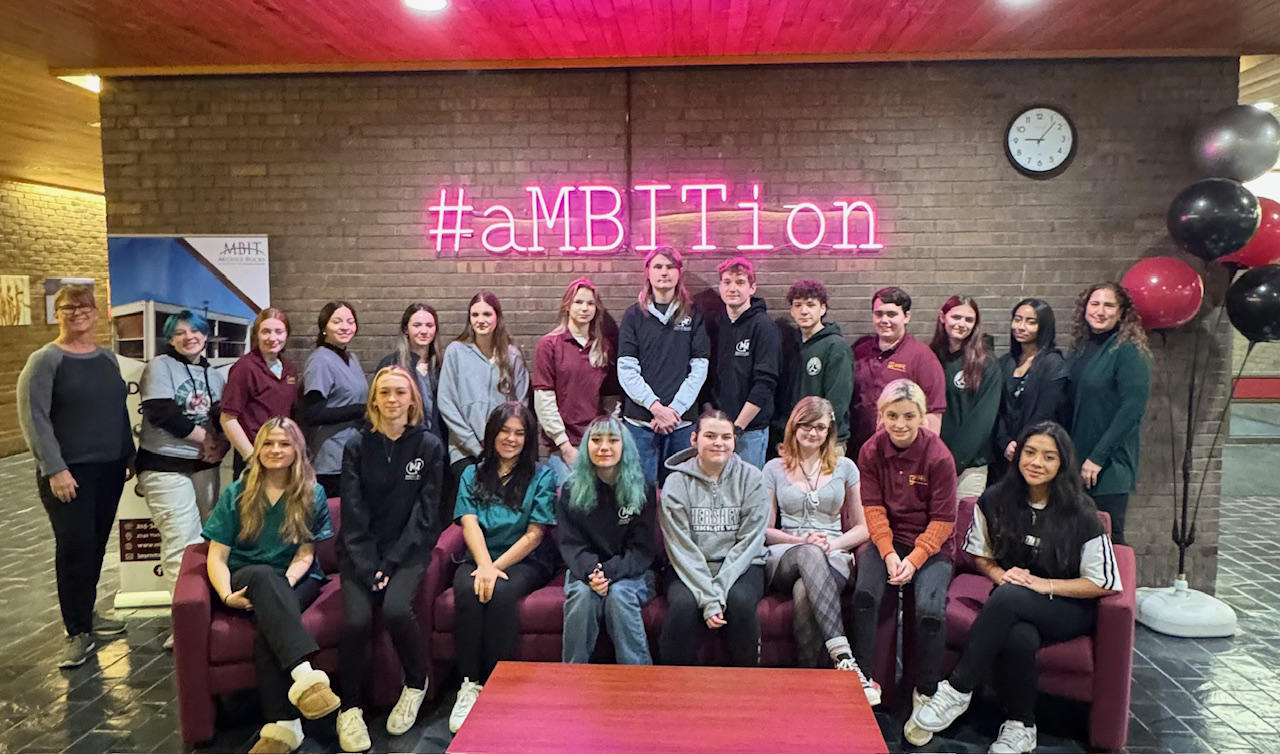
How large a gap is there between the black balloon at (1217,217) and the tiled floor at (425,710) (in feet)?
7.09

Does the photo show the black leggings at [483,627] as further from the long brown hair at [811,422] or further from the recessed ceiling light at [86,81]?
the recessed ceiling light at [86,81]

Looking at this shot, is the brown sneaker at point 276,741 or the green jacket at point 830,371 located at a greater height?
the green jacket at point 830,371

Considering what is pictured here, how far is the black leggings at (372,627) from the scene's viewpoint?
3.47 meters

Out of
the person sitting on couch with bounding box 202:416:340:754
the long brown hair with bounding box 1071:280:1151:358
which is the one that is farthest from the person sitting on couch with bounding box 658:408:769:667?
the long brown hair with bounding box 1071:280:1151:358

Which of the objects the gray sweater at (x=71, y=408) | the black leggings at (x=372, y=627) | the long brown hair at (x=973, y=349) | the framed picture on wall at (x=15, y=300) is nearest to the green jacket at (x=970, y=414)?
the long brown hair at (x=973, y=349)

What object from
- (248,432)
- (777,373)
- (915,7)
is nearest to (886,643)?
(777,373)

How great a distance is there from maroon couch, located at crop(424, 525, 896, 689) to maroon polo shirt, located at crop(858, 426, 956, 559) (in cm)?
43

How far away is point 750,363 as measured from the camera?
459cm

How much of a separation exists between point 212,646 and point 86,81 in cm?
422

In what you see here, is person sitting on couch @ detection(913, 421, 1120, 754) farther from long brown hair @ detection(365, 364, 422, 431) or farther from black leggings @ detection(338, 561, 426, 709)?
long brown hair @ detection(365, 364, 422, 431)

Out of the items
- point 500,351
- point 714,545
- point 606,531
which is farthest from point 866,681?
point 500,351

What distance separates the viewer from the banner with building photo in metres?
4.95

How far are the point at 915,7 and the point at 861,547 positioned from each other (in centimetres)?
274

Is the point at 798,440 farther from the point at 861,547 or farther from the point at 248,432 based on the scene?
the point at 248,432
